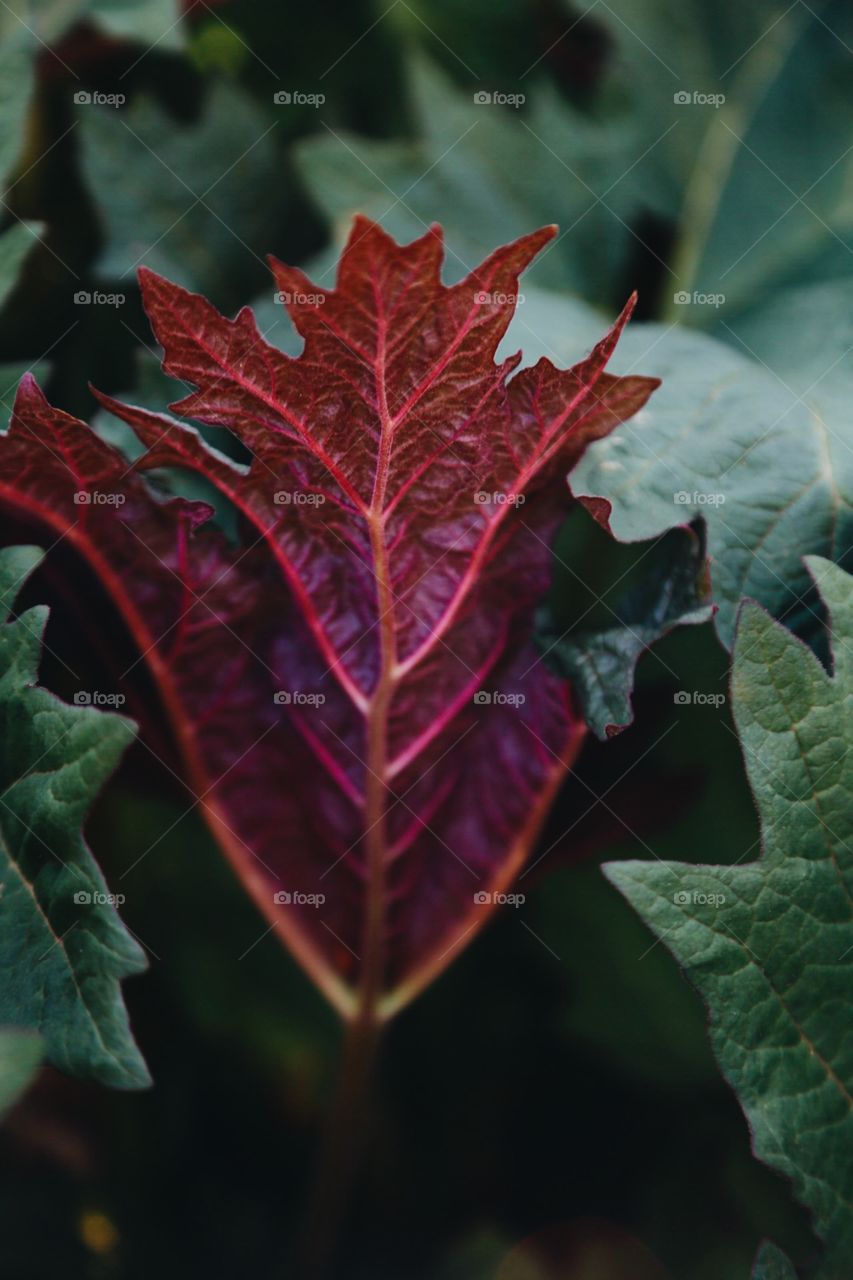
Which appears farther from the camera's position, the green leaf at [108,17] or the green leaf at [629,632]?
the green leaf at [108,17]

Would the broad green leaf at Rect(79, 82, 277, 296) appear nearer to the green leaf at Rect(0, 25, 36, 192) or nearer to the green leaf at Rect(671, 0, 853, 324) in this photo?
the green leaf at Rect(0, 25, 36, 192)

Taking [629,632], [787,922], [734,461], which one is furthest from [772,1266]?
[734,461]

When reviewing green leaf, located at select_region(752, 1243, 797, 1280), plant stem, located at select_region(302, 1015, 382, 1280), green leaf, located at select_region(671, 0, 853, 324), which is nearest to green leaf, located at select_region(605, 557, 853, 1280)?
green leaf, located at select_region(752, 1243, 797, 1280)

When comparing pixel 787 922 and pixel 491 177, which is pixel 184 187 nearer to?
pixel 491 177

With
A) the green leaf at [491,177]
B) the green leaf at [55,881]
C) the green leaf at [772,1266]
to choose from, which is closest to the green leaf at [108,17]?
the green leaf at [491,177]

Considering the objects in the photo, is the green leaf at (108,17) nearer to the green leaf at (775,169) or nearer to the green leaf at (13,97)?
the green leaf at (13,97)

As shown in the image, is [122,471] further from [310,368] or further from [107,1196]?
[107,1196]
